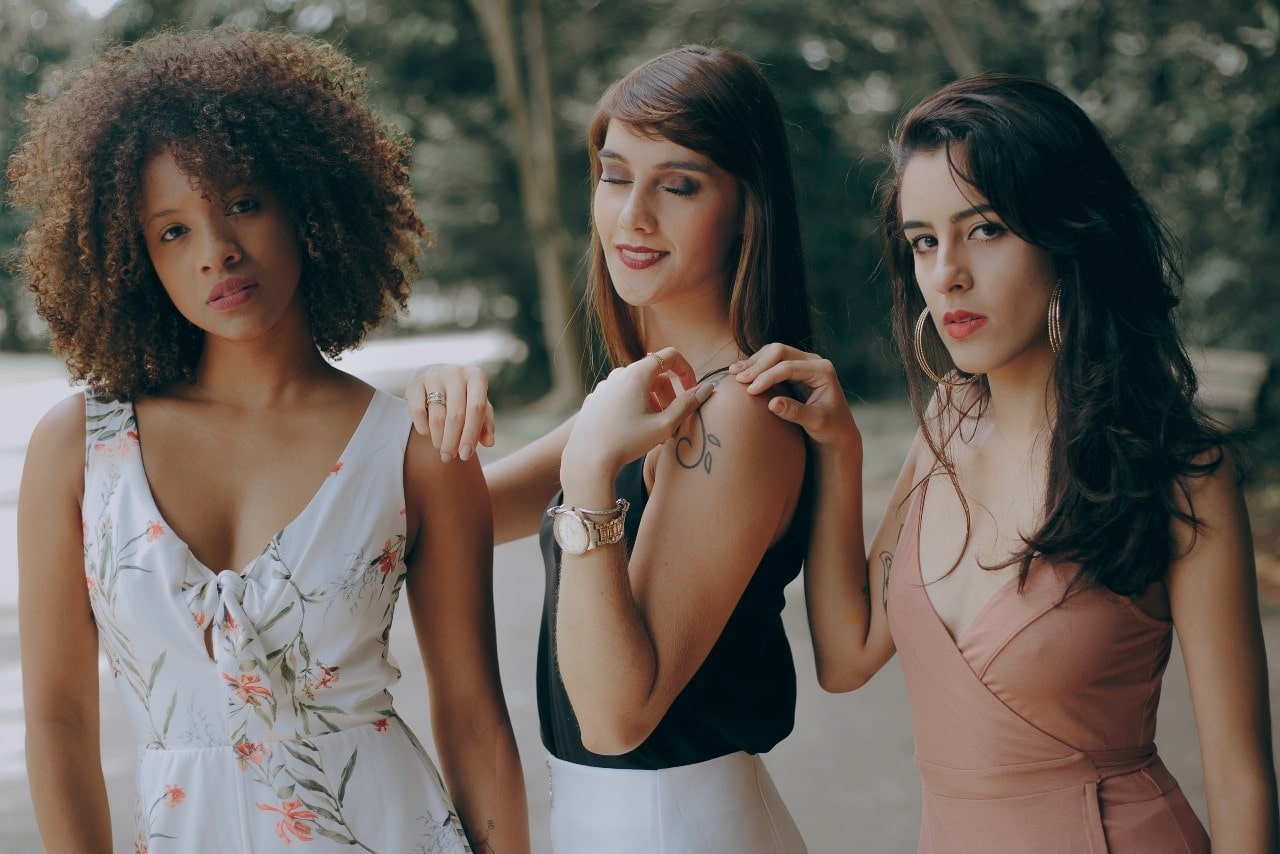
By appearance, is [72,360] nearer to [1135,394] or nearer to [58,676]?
[58,676]

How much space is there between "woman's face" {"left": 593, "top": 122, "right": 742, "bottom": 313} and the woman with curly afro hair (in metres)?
0.37

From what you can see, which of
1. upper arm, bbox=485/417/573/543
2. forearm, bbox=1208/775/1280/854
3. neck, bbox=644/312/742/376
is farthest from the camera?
upper arm, bbox=485/417/573/543

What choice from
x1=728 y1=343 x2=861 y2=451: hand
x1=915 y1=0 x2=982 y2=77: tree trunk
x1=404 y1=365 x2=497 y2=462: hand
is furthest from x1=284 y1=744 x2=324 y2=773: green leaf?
x1=915 y1=0 x2=982 y2=77: tree trunk

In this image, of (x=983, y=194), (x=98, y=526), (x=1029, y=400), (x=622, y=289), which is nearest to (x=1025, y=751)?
(x=1029, y=400)

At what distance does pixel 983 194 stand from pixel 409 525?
889 millimetres

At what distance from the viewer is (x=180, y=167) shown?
5.44 feet

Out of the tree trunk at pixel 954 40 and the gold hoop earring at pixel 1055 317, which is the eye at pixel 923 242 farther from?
the tree trunk at pixel 954 40

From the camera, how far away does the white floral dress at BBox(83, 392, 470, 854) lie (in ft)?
5.28

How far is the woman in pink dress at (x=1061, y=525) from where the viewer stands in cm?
155

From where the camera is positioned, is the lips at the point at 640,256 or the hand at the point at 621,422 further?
the lips at the point at 640,256

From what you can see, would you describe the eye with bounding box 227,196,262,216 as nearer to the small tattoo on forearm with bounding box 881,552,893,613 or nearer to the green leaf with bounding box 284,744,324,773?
the green leaf with bounding box 284,744,324,773

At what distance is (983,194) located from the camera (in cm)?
160

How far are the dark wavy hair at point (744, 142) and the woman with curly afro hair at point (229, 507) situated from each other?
0.44m

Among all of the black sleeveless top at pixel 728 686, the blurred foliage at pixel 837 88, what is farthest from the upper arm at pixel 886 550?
the blurred foliage at pixel 837 88
